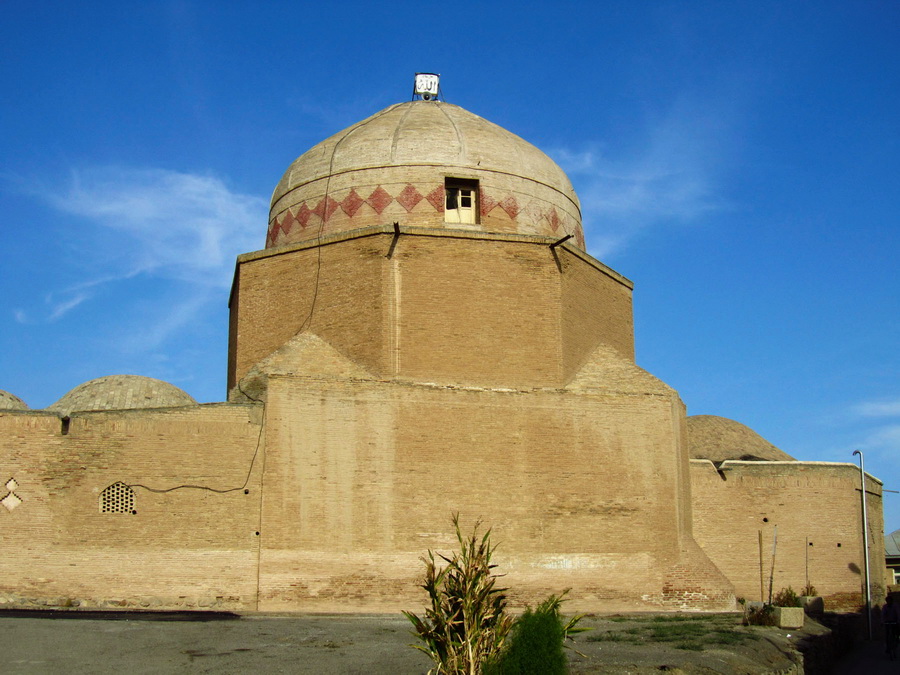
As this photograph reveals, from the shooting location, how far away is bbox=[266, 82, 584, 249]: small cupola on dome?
15680 millimetres

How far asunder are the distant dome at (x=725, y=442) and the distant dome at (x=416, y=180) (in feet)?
20.2

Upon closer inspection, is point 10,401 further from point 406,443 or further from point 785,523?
point 785,523

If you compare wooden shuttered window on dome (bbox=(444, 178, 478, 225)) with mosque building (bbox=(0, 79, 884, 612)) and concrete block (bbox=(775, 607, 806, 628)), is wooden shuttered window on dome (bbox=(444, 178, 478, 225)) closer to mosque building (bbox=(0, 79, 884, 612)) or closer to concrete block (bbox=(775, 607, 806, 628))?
mosque building (bbox=(0, 79, 884, 612))

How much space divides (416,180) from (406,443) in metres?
4.33

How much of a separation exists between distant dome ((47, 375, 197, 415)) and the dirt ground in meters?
4.41

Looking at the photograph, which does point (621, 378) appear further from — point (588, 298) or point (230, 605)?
point (230, 605)

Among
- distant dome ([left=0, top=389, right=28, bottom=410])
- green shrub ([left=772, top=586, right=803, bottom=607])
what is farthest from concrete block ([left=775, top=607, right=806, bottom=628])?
distant dome ([left=0, top=389, right=28, bottom=410])

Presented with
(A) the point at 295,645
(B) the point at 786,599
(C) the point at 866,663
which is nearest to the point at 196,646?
(A) the point at 295,645

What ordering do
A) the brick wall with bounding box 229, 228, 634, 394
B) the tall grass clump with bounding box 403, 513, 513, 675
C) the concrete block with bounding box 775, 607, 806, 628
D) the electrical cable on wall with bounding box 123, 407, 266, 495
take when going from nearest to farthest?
the tall grass clump with bounding box 403, 513, 513, 675 → the electrical cable on wall with bounding box 123, 407, 266, 495 → the concrete block with bounding box 775, 607, 806, 628 → the brick wall with bounding box 229, 228, 634, 394

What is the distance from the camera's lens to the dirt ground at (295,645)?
8445 millimetres

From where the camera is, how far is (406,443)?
13617 mm

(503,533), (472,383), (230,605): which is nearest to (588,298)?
(472,383)

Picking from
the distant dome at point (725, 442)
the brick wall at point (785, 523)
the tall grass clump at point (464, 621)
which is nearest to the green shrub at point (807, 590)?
the brick wall at point (785, 523)

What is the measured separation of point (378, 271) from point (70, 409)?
4.87m
